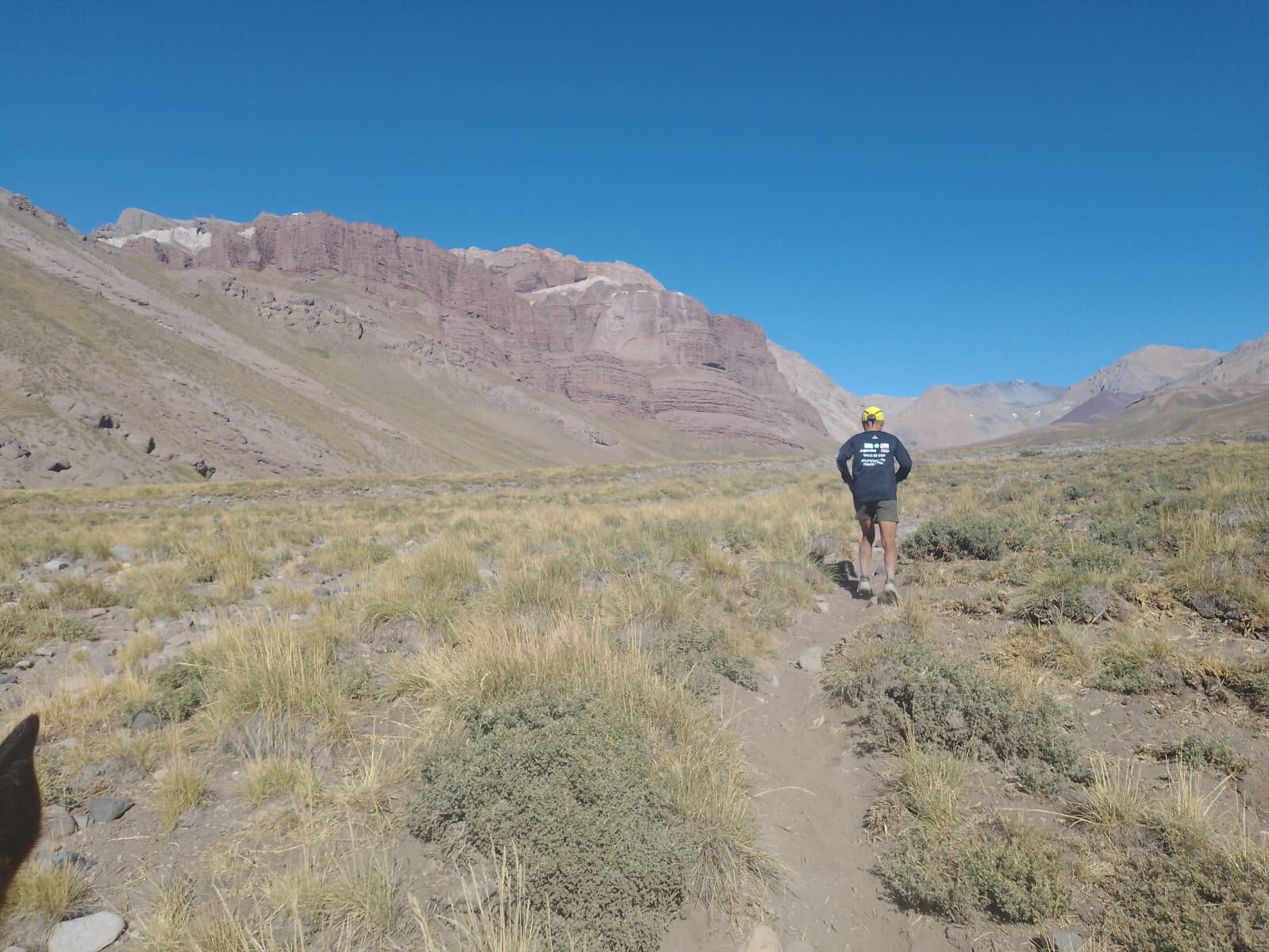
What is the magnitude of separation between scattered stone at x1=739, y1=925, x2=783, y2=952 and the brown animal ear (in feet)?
7.84

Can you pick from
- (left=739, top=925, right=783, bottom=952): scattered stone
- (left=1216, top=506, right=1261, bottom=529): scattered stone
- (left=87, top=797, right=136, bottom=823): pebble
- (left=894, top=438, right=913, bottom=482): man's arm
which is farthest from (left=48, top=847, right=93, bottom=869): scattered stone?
(left=1216, top=506, right=1261, bottom=529): scattered stone

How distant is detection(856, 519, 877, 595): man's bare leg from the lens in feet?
22.4

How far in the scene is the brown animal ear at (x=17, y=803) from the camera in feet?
4.25

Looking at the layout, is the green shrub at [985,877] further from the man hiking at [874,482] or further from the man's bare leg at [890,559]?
the man hiking at [874,482]

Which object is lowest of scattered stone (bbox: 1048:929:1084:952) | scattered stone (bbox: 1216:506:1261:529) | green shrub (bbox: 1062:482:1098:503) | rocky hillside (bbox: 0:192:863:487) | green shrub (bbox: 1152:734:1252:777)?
scattered stone (bbox: 1048:929:1084:952)

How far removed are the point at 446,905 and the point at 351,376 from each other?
99.3 meters

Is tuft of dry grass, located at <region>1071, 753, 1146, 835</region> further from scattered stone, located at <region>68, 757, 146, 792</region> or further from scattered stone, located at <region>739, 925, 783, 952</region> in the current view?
scattered stone, located at <region>68, 757, 146, 792</region>

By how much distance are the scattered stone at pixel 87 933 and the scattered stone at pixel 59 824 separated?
0.72m

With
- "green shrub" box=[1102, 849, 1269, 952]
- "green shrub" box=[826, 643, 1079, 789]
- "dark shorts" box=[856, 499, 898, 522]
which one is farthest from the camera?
"dark shorts" box=[856, 499, 898, 522]

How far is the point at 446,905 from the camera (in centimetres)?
244

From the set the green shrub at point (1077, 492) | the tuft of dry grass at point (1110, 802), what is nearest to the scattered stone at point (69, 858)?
the tuft of dry grass at point (1110, 802)

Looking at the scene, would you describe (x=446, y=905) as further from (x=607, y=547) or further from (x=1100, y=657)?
(x=607, y=547)

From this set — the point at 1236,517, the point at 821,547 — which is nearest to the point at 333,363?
the point at 821,547

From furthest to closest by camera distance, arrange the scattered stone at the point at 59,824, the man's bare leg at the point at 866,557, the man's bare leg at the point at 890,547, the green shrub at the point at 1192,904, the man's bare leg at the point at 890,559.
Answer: the man's bare leg at the point at 866,557, the man's bare leg at the point at 890,547, the man's bare leg at the point at 890,559, the scattered stone at the point at 59,824, the green shrub at the point at 1192,904
